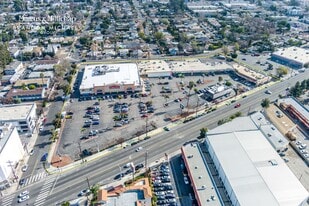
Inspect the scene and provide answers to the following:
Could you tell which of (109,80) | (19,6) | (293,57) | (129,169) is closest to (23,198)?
(129,169)

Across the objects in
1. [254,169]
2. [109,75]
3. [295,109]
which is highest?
[254,169]

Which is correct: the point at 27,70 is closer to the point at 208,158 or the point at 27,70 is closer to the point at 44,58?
the point at 44,58

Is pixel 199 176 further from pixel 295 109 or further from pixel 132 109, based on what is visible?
pixel 295 109

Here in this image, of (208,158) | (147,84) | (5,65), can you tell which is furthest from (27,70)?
(208,158)

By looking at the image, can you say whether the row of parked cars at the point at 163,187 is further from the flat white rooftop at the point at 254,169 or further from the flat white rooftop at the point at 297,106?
the flat white rooftop at the point at 297,106

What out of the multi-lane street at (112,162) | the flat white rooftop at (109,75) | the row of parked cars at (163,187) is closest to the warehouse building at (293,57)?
the multi-lane street at (112,162)
